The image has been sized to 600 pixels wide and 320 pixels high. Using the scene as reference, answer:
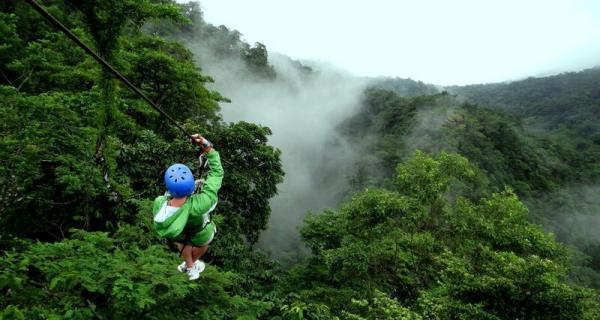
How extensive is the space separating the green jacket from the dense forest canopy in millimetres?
1178

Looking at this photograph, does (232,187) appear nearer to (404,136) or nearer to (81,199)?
(81,199)

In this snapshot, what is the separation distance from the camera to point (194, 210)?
290cm

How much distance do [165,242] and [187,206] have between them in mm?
5450

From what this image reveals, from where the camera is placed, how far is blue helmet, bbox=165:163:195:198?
287 centimetres

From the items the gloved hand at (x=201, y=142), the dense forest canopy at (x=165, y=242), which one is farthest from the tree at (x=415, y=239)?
the gloved hand at (x=201, y=142)

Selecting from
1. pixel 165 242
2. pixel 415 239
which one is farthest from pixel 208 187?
pixel 415 239

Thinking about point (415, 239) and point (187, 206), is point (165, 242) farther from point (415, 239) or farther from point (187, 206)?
point (415, 239)

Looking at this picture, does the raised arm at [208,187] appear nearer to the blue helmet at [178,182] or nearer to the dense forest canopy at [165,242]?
the blue helmet at [178,182]

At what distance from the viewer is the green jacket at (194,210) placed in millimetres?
2848

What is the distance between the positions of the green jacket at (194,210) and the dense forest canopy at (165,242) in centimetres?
118

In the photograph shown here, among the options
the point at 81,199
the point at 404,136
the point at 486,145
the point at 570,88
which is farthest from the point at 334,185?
the point at 570,88

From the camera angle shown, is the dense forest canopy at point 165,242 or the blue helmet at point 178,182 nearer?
the blue helmet at point 178,182

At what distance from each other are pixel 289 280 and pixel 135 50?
40.3ft

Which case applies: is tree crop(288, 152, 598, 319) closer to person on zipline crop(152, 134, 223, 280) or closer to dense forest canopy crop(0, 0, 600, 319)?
dense forest canopy crop(0, 0, 600, 319)
